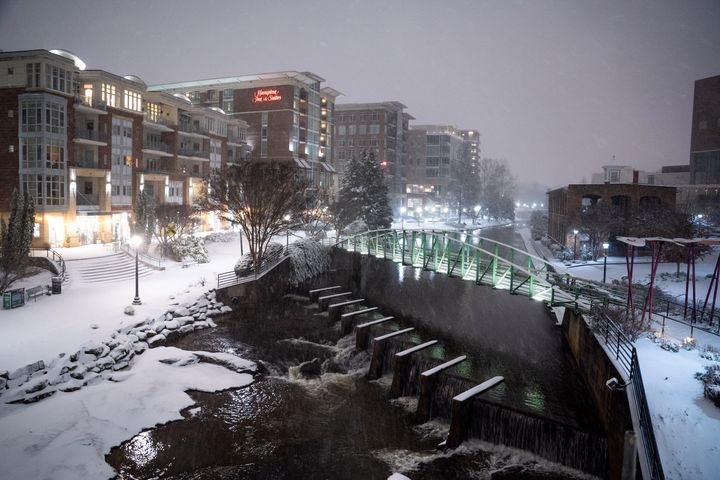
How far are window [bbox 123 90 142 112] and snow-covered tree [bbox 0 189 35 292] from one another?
66.6 ft

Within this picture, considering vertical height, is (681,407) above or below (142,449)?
above

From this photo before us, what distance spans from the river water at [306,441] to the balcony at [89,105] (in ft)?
94.2

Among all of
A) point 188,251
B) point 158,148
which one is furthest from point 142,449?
point 158,148

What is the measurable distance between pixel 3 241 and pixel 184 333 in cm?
982

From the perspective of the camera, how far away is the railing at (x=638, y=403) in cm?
1045

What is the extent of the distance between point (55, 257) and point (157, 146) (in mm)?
19939

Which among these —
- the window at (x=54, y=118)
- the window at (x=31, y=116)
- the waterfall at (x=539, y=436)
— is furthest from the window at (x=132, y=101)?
the waterfall at (x=539, y=436)

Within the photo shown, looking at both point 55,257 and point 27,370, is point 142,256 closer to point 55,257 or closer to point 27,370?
point 55,257

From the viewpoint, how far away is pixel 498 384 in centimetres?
1798

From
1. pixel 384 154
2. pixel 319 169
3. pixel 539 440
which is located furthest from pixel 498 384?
pixel 384 154

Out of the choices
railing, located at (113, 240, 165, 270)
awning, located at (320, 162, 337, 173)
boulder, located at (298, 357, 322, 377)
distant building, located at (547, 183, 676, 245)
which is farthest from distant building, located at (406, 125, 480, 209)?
boulder, located at (298, 357, 322, 377)

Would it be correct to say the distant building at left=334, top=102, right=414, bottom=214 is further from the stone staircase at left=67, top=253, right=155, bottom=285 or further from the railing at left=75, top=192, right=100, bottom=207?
the stone staircase at left=67, top=253, right=155, bottom=285

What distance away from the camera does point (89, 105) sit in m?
39.4

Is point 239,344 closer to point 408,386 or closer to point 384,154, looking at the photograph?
point 408,386
